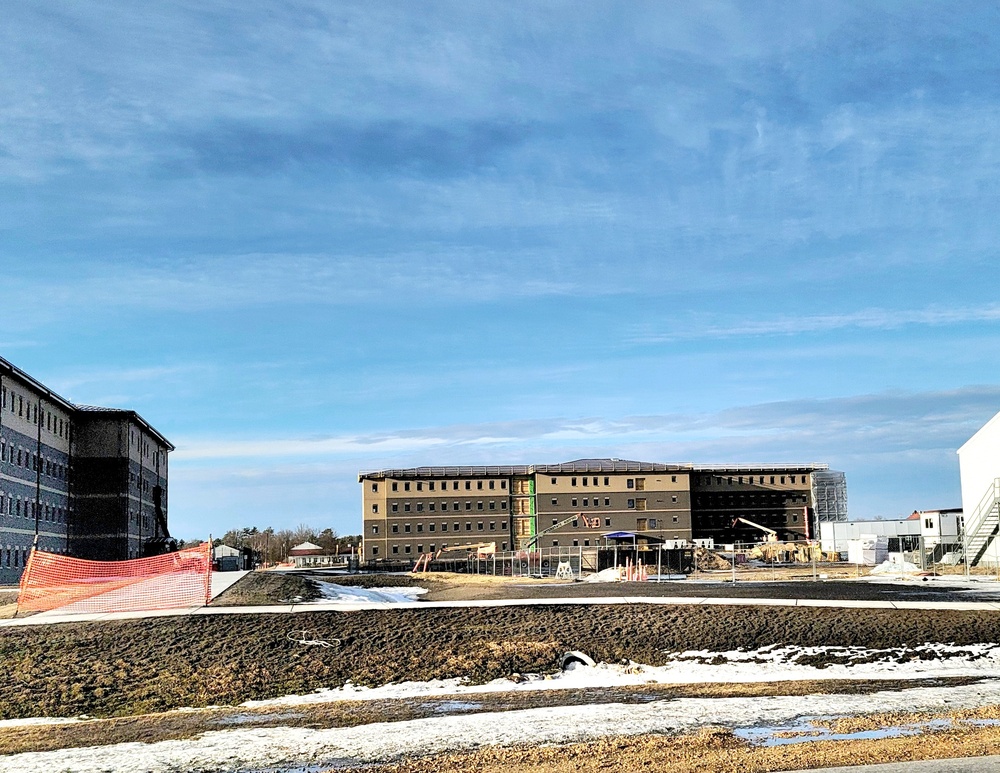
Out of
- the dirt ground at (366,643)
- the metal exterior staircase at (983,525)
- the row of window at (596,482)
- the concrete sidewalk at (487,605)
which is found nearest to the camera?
the dirt ground at (366,643)

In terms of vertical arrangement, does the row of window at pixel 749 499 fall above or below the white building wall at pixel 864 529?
above

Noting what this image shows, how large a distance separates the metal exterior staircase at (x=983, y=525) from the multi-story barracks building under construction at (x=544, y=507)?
65289 millimetres

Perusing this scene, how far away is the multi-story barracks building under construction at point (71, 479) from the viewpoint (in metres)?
64.7

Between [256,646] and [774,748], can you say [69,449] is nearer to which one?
[256,646]

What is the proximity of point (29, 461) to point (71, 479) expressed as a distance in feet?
46.1

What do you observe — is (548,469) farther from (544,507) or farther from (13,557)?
(13,557)

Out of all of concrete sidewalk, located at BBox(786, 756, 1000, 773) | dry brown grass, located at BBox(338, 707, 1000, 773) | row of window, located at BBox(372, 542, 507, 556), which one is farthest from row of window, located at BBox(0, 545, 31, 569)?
row of window, located at BBox(372, 542, 507, 556)

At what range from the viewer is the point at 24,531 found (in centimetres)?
6738

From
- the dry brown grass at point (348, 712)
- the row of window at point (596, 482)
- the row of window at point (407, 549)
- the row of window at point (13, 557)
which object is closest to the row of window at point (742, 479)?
the row of window at point (596, 482)

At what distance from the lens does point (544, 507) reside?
129000 mm

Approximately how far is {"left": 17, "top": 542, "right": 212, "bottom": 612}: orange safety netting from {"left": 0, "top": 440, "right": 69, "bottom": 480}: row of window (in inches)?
1235

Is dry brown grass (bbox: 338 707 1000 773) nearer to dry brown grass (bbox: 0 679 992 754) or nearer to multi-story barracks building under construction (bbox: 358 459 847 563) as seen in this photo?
dry brown grass (bbox: 0 679 992 754)

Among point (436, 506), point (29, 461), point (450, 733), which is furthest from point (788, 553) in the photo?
point (450, 733)

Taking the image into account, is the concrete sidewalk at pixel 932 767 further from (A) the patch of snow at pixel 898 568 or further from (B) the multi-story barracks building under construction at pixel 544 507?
(B) the multi-story barracks building under construction at pixel 544 507
